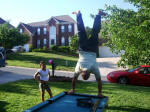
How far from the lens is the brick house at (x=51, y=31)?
41781 millimetres

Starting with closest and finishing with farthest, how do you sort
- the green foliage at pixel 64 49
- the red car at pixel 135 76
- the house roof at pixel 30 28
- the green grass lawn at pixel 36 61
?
the red car at pixel 135 76, the green grass lawn at pixel 36 61, the green foliage at pixel 64 49, the house roof at pixel 30 28

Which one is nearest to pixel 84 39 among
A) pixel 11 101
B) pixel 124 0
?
pixel 11 101

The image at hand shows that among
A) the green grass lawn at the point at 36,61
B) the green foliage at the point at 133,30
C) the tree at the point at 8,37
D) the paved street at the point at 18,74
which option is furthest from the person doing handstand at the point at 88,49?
the tree at the point at 8,37

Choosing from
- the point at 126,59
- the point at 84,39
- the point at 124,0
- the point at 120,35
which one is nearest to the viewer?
the point at 84,39

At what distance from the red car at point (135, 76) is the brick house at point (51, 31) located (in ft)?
97.4

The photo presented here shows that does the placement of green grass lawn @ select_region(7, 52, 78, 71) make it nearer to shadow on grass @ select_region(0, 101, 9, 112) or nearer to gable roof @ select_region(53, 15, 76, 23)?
shadow on grass @ select_region(0, 101, 9, 112)

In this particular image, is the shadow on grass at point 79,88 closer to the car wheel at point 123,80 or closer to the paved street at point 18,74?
the car wheel at point 123,80

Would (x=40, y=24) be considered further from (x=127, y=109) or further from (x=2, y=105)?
(x=127, y=109)

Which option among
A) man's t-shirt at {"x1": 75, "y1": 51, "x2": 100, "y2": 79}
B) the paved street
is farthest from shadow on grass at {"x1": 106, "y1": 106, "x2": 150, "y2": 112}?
the paved street

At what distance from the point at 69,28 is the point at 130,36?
33.1 m

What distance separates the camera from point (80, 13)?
5332 mm

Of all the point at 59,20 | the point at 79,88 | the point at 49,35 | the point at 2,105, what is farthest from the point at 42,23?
the point at 2,105

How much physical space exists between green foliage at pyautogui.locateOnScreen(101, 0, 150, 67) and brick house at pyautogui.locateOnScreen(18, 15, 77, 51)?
30.5m

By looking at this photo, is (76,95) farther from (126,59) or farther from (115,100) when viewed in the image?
(126,59)
